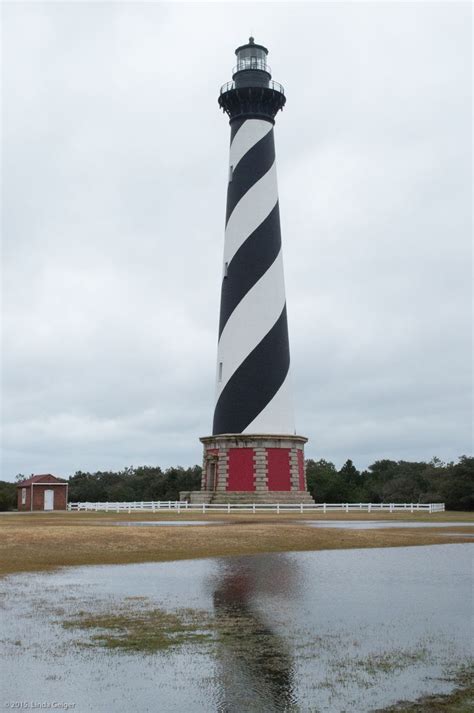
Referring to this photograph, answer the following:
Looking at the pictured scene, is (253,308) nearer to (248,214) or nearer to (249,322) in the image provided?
(249,322)

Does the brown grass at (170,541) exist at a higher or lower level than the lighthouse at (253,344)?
lower

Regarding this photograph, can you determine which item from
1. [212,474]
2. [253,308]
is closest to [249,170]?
[253,308]

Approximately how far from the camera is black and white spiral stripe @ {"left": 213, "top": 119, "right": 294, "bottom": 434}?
151ft

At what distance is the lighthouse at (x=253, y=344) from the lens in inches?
1793

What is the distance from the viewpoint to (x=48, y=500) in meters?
49.9

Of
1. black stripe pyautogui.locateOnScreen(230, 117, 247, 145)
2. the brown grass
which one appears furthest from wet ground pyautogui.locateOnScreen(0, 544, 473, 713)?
black stripe pyautogui.locateOnScreen(230, 117, 247, 145)

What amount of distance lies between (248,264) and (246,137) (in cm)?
845

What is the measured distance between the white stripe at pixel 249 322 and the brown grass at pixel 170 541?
54.8 feet

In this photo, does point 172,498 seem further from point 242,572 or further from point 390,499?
point 242,572

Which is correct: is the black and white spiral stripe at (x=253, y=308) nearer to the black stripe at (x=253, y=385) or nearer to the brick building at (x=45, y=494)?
the black stripe at (x=253, y=385)

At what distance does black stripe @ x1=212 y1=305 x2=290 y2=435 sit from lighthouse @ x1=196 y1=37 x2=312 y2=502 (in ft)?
0.19

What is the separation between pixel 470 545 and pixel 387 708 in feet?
57.7

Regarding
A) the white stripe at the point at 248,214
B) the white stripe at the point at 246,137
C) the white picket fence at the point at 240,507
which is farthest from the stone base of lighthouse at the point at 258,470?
the white stripe at the point at 246,137

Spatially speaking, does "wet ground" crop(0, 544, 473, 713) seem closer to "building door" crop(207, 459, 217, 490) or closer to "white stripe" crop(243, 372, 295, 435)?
"white stripe" crop(243, 372, 295, 435)
